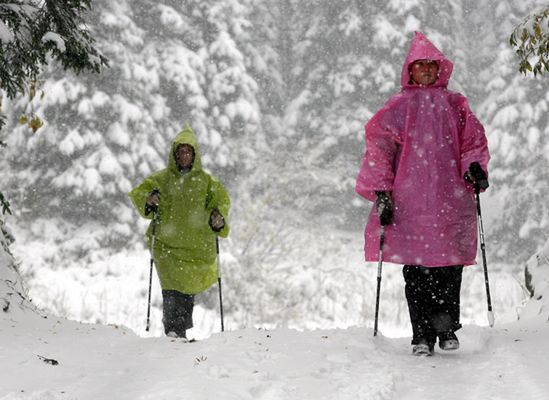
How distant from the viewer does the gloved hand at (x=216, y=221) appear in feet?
21.1

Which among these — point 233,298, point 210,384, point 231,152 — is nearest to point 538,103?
point 231,152

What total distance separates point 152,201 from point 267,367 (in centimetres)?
286

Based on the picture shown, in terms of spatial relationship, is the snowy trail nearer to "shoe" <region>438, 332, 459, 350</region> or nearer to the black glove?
"shoe" <region>438, 332, 459, 350</region>

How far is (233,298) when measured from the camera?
15.0 meters

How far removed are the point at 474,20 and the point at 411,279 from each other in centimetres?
2539

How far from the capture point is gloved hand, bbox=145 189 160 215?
244 inches

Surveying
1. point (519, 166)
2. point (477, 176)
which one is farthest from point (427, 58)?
point (519, 166)

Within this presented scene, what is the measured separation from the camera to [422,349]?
443 cm

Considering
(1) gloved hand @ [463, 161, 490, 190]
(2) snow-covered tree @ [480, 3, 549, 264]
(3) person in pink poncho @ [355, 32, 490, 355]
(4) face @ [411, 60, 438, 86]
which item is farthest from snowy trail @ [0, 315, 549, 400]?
(2) snow-covered tree @ [480, 3, 549, 264]

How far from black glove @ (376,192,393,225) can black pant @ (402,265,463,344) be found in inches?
16.5

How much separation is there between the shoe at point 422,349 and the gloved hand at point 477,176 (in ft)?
3.68

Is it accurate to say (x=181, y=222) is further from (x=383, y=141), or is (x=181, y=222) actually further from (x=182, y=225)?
(x=383, y=141)

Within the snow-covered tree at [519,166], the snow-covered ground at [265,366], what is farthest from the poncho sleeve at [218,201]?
the snow-covered tree at [519,166]

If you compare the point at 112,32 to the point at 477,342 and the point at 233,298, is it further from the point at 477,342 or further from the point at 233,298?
the point at 477,342
